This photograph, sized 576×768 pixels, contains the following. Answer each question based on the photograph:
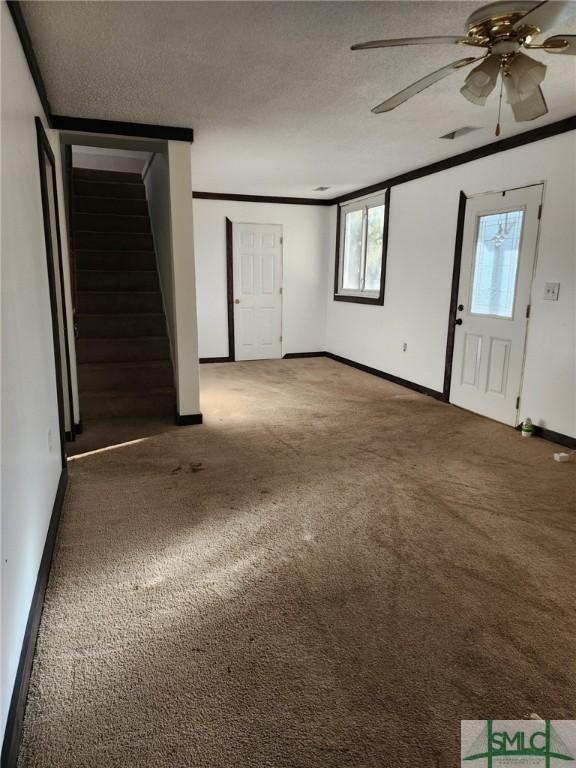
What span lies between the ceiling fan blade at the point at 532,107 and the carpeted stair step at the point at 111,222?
518 centimetres

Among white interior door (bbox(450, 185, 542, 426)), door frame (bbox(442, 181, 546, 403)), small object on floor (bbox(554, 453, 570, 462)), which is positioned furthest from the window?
small object on floor (bbox(554, 453, 570, 462))

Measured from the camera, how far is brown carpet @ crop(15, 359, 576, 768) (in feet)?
4.86

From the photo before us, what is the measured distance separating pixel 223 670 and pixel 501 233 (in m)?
4.20

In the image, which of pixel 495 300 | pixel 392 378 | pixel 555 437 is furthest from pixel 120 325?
pixel 555 437

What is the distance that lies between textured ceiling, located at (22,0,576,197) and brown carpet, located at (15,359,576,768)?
248 cm

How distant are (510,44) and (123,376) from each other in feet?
14.1

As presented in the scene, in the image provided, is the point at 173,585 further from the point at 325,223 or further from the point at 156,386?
the point at 325,223

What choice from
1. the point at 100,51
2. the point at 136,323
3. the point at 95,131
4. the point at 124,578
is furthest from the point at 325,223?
the point at 124,578

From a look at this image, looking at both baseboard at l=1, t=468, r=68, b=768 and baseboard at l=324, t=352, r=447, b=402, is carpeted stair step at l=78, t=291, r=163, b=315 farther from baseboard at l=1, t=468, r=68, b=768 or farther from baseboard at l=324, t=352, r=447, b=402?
baseboard at l=1, t=468, r=68, b=768

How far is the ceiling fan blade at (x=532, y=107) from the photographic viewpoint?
2.27m

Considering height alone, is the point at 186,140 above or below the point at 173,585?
above

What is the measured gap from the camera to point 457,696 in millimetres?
1607

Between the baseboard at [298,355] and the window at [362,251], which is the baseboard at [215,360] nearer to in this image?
the baseboard at [298,355]

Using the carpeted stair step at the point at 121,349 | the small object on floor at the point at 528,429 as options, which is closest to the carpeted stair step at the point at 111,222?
the carpeted stair step at the point at 121,349
